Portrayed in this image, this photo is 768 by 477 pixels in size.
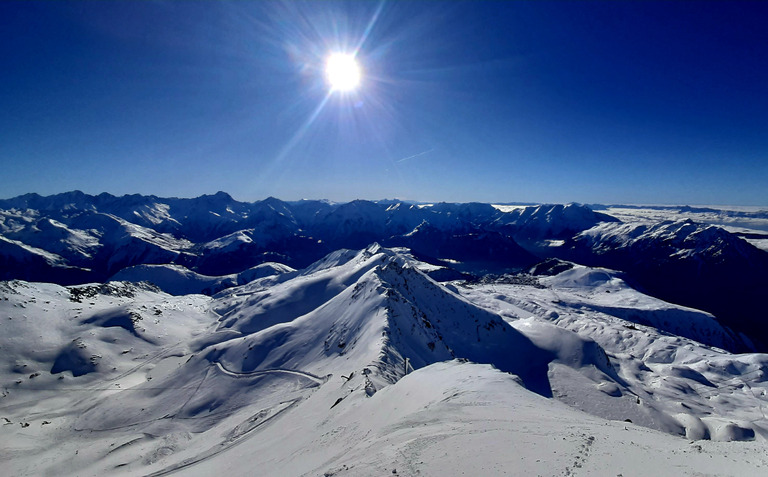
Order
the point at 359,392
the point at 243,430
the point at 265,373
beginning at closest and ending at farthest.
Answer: the point at 359,392
the point at 243,430
the point at 265,373

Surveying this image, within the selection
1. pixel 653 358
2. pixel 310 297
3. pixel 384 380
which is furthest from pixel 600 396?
pixel 310 297

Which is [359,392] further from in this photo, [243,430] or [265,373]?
[265,373]

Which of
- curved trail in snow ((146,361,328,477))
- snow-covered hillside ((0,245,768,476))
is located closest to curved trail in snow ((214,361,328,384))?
curved trail in snow ((146,361,328,477))

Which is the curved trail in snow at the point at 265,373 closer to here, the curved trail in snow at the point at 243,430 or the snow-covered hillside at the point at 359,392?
Answer: the curved trail in snow at the point at 243,430

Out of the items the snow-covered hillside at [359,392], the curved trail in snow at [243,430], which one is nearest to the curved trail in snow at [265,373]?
the curved trail in snow at [243,430]

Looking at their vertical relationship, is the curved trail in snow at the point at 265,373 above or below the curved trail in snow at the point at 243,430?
below

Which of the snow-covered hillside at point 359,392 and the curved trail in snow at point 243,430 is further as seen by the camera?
the curved trail in snow at point 243,430

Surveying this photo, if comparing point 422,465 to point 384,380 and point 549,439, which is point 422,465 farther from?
point 384,380

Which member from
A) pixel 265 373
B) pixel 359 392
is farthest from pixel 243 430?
pixel 265 373
